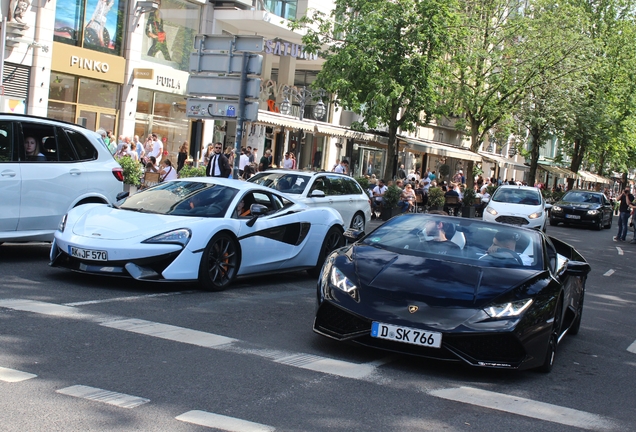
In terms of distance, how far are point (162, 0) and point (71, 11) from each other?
4815 mm

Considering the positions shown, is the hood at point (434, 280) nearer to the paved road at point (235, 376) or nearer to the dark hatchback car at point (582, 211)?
the paved road at point (235, 376)

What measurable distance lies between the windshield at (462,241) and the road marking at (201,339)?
1244 mm

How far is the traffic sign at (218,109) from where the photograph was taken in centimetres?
1602

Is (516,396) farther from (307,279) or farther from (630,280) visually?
(630,280)

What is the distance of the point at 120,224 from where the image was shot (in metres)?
9.13

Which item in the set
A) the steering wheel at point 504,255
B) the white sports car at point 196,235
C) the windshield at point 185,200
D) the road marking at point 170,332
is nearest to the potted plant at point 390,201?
the white sports car at point 196,235

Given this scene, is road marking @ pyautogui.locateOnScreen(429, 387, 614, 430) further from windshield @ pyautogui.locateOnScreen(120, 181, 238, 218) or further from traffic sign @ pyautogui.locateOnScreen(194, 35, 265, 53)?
traffic sign @ pyautogui.locateOnScreen(194, 35, 265, 53)

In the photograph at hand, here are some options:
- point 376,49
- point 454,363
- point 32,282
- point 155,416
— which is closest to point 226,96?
point 32,282

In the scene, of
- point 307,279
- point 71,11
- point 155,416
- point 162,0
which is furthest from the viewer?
point 162,0

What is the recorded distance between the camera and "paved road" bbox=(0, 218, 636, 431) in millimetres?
4793

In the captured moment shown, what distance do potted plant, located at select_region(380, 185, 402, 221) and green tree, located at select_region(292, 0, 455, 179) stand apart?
16.2ft

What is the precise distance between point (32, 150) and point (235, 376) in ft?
19.7

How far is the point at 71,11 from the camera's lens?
26.1 m

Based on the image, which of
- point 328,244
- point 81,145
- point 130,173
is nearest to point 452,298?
point 328,244
